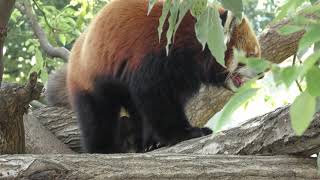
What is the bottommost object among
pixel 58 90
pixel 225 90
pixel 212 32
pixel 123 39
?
pixel 225 90

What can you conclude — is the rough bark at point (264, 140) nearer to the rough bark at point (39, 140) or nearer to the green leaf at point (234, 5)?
the rough bark at point (39, 140)

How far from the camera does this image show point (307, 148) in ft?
6.24

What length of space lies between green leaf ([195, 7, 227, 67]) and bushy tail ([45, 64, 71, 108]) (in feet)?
6.57

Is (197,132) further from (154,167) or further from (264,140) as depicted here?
(154,167)

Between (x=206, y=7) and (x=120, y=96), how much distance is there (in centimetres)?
153

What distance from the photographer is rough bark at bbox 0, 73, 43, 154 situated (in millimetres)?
1867

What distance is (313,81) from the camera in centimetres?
67

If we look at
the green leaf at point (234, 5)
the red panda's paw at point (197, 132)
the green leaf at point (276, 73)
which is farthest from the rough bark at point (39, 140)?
the green leaf at point (276, 73)

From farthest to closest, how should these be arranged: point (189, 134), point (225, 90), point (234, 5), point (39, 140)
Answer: point (225, 90)
point (39, 140)
point (189, 134)
point (234, 5)

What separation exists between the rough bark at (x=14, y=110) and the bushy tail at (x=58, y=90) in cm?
99

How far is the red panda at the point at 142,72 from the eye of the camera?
8.13 ft

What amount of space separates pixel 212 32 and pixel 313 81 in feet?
1.30

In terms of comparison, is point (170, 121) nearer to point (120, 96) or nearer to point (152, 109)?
point (152, 109)

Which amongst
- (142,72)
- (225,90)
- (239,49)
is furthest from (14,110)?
(225,90)
